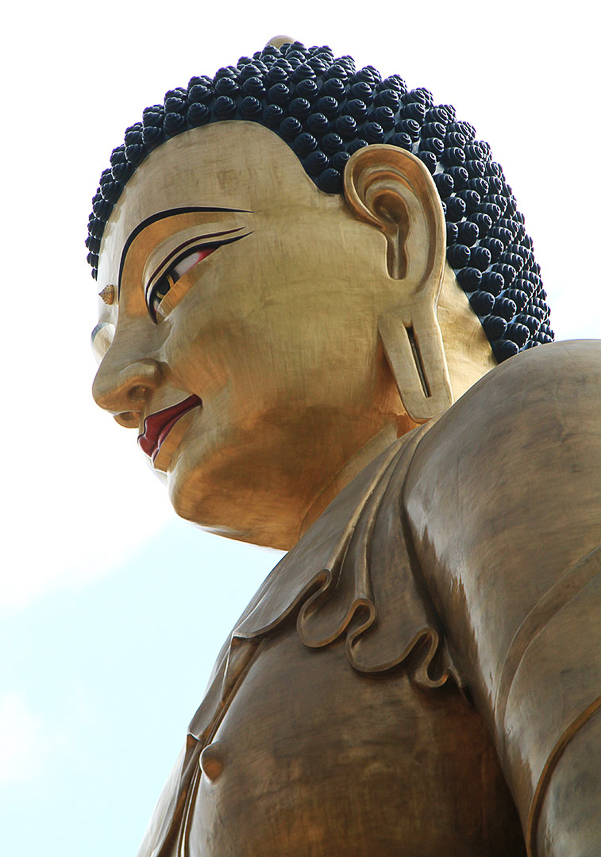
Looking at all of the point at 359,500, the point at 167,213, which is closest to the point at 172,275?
the point at 167,213

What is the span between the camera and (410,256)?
306cm

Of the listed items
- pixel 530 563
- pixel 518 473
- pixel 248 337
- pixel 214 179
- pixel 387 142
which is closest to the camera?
pixel 530 563

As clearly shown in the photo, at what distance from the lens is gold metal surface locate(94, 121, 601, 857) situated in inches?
75.3

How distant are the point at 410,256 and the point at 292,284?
329mm

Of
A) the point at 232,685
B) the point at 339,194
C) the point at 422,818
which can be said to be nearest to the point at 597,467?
the point at 422,818

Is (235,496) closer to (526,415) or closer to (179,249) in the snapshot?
(179,249)

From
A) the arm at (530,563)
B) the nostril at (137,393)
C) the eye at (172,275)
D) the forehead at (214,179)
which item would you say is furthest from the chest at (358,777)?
the forehead at (214,179)

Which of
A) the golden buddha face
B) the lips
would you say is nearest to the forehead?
the golden buddha face

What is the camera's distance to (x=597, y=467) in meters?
2.00

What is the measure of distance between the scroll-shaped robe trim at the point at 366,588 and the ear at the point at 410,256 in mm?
269

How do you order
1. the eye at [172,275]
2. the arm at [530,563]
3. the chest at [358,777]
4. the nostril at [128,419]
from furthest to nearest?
1. the nostril at [128,419]
2. the eye at [172,275]
3. the chest at [358,777]
4. the arm at [530,563]

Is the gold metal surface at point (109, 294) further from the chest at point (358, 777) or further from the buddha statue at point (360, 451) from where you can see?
the chest at point (358, 777)

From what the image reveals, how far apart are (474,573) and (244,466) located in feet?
3.56

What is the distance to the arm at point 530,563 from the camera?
1722 mm
